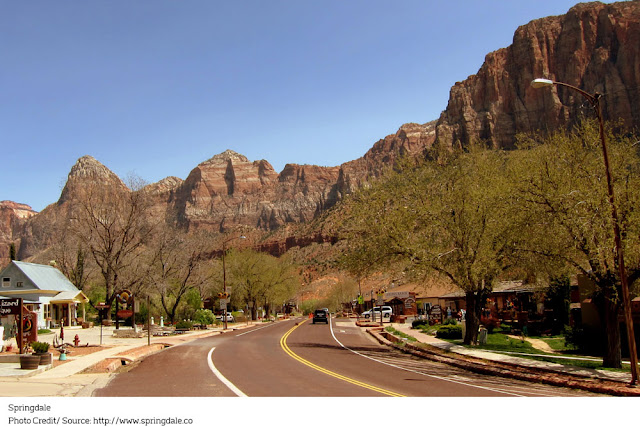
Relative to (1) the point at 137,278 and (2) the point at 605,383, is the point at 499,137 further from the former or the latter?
(2) the point at 605,383

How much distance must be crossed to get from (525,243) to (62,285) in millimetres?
44073

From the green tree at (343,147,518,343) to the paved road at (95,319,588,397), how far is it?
4.85 meters

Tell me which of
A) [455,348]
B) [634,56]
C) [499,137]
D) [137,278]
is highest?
[634,56]

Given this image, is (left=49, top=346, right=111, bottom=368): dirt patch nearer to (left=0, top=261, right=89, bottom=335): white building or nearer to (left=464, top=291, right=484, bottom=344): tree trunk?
(left=0, top=261, right=89, bottom=335): white building

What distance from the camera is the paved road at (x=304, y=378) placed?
1376 centimetres

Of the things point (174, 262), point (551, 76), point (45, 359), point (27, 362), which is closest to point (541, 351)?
point (45, 359)

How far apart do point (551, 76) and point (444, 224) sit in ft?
584

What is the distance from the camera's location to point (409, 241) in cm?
2583

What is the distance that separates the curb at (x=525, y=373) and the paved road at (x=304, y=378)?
585 millimetres

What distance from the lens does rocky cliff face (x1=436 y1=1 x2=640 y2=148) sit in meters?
161

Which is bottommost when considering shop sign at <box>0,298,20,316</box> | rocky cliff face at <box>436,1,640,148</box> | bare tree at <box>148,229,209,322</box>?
shop sign at <box>0,298,20,316</box>

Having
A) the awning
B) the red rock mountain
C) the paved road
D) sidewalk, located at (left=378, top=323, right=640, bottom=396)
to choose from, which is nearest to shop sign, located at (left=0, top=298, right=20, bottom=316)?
the paved road

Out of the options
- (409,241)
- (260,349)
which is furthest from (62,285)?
(409,241)

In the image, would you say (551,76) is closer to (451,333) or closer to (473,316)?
(451,333)
